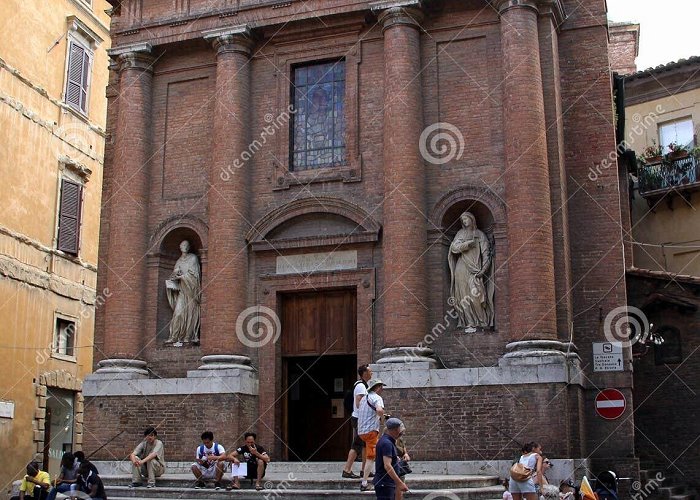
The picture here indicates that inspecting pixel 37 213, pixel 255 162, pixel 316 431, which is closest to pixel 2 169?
pixel 37 213

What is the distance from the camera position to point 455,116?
1948 cm

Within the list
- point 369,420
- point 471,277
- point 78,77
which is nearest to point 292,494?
point 369,420

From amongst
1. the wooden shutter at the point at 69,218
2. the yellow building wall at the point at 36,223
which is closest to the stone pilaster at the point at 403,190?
the yellow building wall at the point at 36,223

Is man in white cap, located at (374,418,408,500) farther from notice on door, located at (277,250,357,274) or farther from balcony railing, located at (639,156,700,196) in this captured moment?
balcony railing, located at (639,156,700,196)

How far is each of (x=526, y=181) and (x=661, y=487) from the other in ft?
25.1

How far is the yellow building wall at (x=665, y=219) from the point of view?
29.0 meters

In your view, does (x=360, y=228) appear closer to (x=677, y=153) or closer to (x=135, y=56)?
(x=135, y=56)

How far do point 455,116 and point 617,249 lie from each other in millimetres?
4340

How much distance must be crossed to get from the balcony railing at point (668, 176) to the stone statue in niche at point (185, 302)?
15.8 metres

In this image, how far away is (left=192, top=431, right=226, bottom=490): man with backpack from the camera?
16281 millimetres

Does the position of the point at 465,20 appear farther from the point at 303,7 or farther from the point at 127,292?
the point at 127,292

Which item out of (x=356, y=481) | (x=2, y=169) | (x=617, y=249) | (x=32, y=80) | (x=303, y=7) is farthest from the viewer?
(x=32, y=80)

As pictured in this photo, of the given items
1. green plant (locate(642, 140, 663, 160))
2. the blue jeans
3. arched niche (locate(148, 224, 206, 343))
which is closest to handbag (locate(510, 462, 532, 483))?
the blue jeans

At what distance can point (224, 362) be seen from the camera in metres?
19.4
